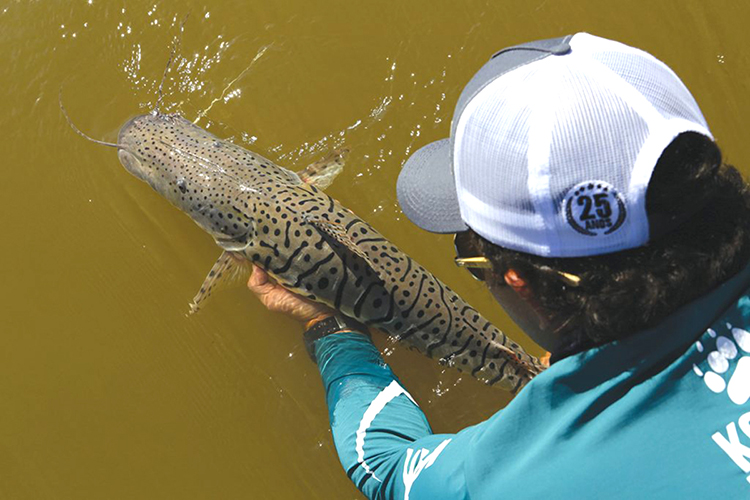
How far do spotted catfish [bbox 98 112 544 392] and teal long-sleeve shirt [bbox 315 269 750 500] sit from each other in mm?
1923

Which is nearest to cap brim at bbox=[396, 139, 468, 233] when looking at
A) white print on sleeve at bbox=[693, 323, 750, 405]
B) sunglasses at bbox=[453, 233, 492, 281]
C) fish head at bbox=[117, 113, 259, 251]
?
sunglasses at bbox=[453, 233, 492, 281]

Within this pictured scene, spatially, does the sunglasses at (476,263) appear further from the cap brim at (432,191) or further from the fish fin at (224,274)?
the fish fin at (224,274)

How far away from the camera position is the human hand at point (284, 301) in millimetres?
3937

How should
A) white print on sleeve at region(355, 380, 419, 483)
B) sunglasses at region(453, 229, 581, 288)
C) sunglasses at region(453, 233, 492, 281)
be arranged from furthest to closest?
white print on sleeve at region(355, 380, 419, 483) → sunglasses at region(453, 233, 492, 281) → sunglasses at region(453, 229, 581, 288)

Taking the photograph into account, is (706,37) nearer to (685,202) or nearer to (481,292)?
(481,292)

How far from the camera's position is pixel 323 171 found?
13.9 ft

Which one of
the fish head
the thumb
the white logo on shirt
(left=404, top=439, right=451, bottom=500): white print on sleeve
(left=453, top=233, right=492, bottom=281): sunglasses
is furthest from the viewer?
the thumb

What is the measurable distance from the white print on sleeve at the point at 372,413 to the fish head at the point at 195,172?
1.24 meters

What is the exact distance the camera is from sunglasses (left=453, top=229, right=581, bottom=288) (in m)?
1.65

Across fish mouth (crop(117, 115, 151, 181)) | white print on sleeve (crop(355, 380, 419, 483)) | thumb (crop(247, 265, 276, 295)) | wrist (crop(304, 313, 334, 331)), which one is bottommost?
white print on sleeve (crop(355, 380, 419, 483))

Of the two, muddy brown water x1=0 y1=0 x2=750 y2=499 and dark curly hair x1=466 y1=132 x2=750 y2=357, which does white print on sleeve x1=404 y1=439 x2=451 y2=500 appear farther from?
muddy brown water x1=0 y1=0 x2=750 y2=499

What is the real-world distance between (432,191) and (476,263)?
1.26 ft

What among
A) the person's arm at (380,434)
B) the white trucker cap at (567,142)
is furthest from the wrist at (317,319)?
the white trucker cap at (567,142)

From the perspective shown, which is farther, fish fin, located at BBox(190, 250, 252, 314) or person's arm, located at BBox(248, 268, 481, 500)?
fish fin, located at BBox(190, 250, 252, 314)
